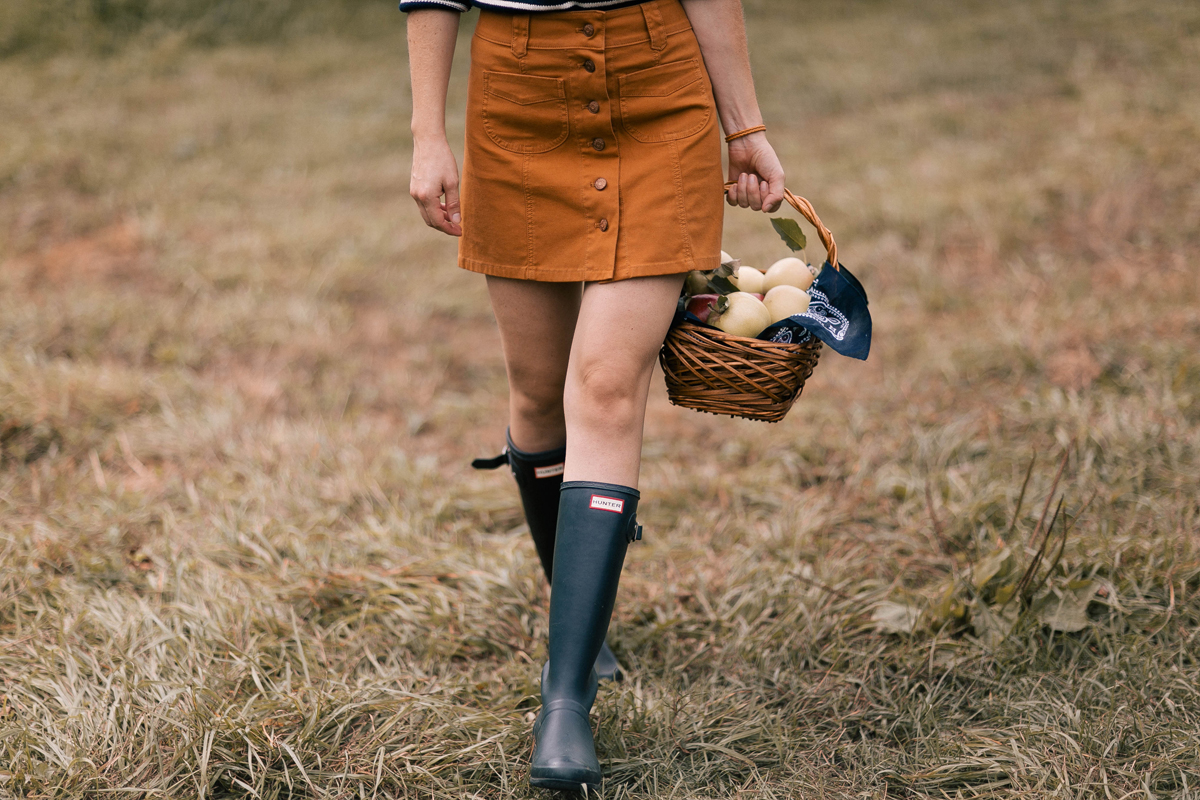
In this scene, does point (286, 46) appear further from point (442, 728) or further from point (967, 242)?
point (442, 728)

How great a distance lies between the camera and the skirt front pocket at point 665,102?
160 cm

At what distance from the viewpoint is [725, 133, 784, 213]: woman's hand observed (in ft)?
5.64

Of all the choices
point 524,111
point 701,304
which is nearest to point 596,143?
point 524,111

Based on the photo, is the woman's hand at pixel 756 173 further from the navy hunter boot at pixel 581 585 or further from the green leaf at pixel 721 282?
the navy hunter boot at pixel 581 585

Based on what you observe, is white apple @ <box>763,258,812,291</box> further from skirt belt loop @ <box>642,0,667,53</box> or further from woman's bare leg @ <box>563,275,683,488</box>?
skirt belt loop @ <box>642,0,667,53</box>

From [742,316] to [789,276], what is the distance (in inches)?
9.6

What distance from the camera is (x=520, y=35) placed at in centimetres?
158

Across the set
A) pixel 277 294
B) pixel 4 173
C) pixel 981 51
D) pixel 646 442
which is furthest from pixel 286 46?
pixel 646 442

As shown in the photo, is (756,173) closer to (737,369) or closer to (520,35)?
(737,369)

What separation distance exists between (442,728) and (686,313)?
97 centimetres

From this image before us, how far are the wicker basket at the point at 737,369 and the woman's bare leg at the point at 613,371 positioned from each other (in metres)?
0.09

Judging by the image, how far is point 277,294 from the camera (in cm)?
463

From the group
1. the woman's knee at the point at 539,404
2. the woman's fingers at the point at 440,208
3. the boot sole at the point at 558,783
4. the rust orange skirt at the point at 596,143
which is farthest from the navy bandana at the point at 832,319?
the boot sole at the point at 558,783

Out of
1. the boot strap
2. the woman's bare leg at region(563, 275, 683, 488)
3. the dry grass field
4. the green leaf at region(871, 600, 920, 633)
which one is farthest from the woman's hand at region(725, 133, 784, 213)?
the green leaf at region(871, 600, 920, 633)
